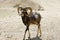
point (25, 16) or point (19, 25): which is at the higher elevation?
point (25, 16)

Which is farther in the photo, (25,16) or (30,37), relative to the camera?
(30,37)

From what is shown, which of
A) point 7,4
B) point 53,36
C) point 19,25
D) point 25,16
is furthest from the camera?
point 7,4

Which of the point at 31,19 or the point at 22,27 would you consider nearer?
the point at 31,19

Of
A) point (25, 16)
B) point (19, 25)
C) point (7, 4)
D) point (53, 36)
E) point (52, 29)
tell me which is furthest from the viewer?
point (7, 4)

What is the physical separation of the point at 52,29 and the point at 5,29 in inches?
107

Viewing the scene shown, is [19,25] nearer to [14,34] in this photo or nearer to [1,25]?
[1,25]

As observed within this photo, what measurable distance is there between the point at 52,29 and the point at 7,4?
38.3 feet

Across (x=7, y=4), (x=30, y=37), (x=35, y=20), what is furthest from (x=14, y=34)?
(x=7, y=4)

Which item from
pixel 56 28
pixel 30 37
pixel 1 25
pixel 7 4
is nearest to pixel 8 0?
pixel 7 4

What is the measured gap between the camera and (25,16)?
8672 mm

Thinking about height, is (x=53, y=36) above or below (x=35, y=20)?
below

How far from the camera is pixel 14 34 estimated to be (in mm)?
10375

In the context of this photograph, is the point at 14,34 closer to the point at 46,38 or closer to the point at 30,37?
the point at 30,37

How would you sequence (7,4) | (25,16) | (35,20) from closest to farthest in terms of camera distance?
(25,16)
(35,20)
(7,4)
